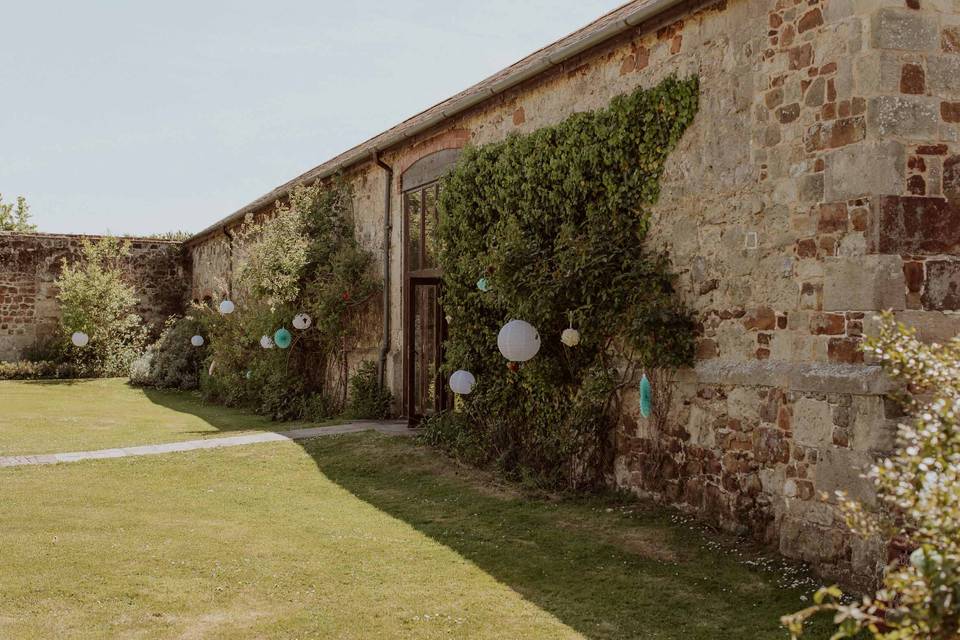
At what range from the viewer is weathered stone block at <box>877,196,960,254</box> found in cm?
530

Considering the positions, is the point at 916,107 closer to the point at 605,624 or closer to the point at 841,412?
the point at 841,412

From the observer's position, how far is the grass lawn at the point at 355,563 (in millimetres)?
4812

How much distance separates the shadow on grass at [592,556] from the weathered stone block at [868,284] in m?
1.78

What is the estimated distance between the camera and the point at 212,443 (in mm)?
10766

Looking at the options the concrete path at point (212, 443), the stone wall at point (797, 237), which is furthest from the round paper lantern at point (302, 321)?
the stone wall at point (797, 237)

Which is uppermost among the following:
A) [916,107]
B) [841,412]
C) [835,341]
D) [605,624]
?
[916,107]

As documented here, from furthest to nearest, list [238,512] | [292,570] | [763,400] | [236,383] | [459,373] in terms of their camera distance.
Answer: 1. [236,383]
2. [459,373]
3. [238,512]
4. [763,400]
5. [292,570]

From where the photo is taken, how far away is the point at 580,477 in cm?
795

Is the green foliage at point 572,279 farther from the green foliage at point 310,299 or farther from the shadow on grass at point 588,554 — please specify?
the green foliage at point 310,299

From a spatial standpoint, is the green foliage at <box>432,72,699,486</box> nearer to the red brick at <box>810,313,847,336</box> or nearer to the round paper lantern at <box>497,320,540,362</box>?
the round paper lantern at <box>497,320,540,362</box>

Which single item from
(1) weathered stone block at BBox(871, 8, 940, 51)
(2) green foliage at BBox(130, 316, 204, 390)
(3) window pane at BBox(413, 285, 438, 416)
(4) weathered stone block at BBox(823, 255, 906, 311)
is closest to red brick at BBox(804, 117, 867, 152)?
(1) weathered stone block at BBox(871, 8, 940, 51)

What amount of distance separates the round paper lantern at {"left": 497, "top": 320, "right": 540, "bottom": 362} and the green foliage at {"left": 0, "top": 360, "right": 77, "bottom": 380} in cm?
1636

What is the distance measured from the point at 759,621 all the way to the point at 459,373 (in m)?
5.07

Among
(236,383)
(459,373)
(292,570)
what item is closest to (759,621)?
(292,570)
